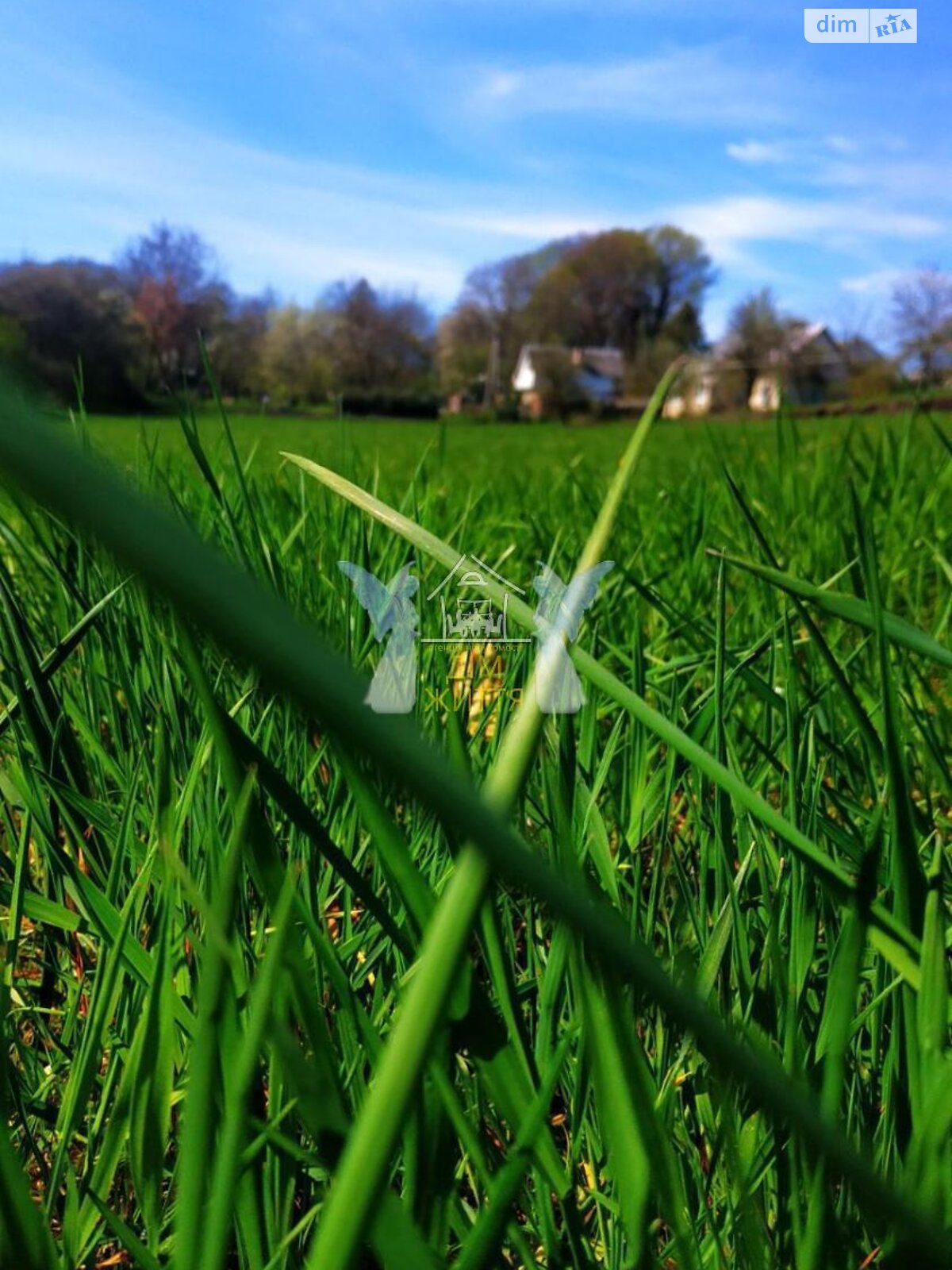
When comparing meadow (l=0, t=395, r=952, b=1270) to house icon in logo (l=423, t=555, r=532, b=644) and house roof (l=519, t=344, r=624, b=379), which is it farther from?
house roof (l=519, t=344, r=624, b=379)

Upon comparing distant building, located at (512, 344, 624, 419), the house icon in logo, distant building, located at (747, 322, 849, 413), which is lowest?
the house icon in logo

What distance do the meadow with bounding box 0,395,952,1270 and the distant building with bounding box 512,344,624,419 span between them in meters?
15.9

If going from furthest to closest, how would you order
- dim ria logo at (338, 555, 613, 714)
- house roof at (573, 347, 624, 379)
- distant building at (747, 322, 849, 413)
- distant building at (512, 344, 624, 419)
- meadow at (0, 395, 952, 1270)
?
house roof at (573, 347, 624, 379) → distant building at (512, 344, 624, 419) → distant building at (747, 322, 849, 413) → dim ria logo at (338, 555, 613, 714) → meadow at (0, 395, 952, 1270)

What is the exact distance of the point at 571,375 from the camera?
730 inches

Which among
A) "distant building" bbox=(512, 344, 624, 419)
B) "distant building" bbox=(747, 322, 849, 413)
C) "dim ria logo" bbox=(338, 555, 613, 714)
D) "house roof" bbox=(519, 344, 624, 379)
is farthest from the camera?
"house roof" bbox=(519, 344, 624, 379)

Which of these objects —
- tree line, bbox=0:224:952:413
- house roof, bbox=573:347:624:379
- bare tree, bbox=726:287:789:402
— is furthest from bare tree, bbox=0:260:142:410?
house roof, bbox=573:347:624:379

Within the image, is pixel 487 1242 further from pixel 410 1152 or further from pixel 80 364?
pixel 80 364

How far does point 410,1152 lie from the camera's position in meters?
0.28

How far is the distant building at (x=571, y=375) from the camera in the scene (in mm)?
17484

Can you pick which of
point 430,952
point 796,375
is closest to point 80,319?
point 796,375

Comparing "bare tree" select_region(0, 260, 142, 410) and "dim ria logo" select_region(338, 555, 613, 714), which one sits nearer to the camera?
"dim ria logo" select_region(338, 555, 613, 714)

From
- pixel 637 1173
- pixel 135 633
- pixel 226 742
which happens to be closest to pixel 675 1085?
pixel 637 1173

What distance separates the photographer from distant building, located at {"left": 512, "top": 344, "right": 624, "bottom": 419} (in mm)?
17484

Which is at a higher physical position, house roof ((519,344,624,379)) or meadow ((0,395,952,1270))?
house roof ((519,344,624,379))
